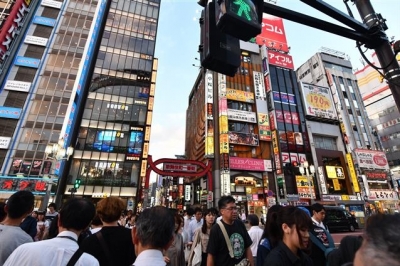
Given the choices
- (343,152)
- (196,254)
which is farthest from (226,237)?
(343,152)

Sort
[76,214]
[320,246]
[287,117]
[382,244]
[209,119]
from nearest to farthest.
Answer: [382,244]
[76,214]
[320,246]
[209,119]
[287,117]

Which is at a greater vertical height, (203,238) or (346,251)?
(346,251)

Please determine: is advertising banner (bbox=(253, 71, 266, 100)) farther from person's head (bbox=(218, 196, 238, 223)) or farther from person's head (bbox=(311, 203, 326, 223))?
person's head (bbox=(218, 196, 238, 223))

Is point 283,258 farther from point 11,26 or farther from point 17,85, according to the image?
point 17,85

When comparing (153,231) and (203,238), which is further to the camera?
(203,238)

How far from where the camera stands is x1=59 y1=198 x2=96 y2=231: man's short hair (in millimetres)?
2162

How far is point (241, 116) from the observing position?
1298 inches

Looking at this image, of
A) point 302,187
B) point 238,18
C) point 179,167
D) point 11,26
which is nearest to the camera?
point 238,18

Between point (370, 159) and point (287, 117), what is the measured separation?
54.9 ft

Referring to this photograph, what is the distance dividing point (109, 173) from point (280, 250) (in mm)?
31514

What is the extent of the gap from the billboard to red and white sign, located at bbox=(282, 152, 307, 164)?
8407 millimetres

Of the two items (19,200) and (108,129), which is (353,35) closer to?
(19,200)

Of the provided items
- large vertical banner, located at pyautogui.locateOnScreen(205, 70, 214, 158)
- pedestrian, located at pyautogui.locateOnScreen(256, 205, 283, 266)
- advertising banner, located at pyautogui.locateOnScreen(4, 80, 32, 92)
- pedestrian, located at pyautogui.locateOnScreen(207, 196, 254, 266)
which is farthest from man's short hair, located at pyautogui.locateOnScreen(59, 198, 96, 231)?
advertising banner, located at pyautogui.locateOnScreen(4, 80, 32, 92)

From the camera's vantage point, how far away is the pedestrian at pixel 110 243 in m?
2.45
